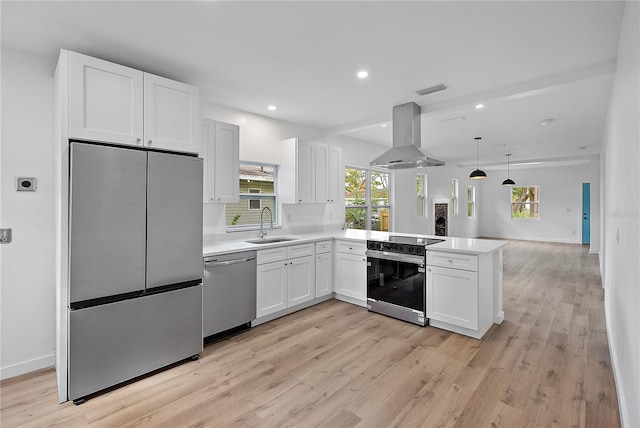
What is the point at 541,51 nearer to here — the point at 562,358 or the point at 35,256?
the point at 562,358

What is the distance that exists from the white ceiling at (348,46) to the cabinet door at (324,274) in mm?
2002

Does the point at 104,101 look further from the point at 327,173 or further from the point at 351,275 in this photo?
the point at 351,275

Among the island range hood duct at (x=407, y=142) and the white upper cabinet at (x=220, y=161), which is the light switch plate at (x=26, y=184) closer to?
the white upper cabinet at (x=220, y=161)

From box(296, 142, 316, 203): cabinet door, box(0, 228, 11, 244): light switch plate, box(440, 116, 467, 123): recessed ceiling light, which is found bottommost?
box(0, 228, 11, 244): light switch plate

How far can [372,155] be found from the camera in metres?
6.39

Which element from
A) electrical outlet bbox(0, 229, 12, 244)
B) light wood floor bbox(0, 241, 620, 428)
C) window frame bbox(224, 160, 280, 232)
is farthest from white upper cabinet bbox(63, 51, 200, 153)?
light wood floor bbox(0, 241, 620, 428)

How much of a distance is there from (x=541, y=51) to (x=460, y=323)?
101 inches

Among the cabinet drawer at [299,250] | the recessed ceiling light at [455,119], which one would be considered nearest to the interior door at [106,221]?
the cabinet drawer at [299,250]

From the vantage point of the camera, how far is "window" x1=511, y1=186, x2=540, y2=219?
34.9 feet

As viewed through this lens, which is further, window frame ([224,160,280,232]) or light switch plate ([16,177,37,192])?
window frame ([224,160,280,232])

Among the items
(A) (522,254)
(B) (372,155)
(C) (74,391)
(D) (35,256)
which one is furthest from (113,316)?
(A) (522,254)

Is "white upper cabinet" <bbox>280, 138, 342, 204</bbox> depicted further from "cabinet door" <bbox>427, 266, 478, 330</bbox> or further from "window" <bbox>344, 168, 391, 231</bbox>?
"cabinet door" <bbox>427, 266, 478, 330</bbox>

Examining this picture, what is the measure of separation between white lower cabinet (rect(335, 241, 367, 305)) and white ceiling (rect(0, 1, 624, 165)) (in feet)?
6.08

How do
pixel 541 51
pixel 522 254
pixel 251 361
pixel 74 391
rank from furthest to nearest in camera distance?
pixel 522 254 → pixel 251 361 → pixel 541 51 → pixel 74 391
